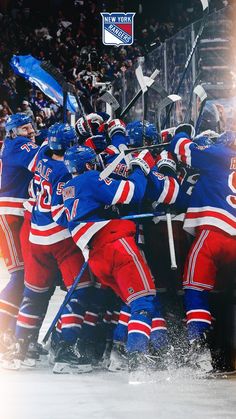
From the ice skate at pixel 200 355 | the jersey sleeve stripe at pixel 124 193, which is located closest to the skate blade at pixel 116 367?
the ice skate at pixel 200 355

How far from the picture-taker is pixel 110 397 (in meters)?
4.33

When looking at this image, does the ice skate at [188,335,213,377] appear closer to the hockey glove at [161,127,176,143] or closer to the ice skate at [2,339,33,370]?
the ice skate at [2,339,33,370]

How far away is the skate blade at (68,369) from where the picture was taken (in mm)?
5078

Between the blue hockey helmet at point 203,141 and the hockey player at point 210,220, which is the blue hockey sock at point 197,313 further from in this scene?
the blue hockey helmet at point 203,141

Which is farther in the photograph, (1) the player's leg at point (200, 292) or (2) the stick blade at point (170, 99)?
(2) the stick blade at point (170, 99)

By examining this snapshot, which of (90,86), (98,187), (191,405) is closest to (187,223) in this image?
(98,187)

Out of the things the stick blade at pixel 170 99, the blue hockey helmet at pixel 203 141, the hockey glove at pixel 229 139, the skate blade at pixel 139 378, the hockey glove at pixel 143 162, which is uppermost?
the stick blade at pixel 170 99

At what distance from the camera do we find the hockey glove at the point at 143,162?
498 centimetres

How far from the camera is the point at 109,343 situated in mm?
5410

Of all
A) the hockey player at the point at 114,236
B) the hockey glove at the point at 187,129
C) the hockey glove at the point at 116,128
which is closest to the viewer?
the hockey player at the point at 114,236

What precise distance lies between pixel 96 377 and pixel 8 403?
85 centimetres

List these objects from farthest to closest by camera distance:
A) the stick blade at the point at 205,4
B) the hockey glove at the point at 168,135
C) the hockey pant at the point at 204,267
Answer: the stick blade at the point at 205,4 < the hockey glove at the point at 168,135 < the hockey pant at the point at 204,267

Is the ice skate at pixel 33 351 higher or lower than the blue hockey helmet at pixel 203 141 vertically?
lower

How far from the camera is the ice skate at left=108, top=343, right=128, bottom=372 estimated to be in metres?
5.11
